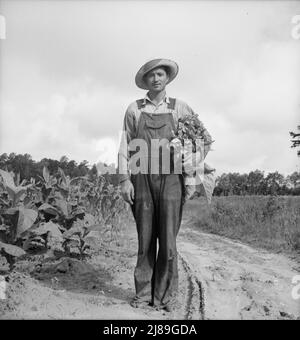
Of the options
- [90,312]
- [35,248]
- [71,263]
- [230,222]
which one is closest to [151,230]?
[90,312]

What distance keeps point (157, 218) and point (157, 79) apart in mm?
1071

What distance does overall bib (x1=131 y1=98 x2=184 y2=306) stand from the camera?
327cm

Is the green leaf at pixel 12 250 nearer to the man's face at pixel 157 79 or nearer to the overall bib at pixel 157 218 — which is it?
the overall bib at pixel 157 218

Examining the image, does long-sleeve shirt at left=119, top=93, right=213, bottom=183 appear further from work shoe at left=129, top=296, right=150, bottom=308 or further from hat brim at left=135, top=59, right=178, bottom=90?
work shoe at left=129, top=296, right=150, bottom=308

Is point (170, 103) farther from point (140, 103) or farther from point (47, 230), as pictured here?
point (47, 230)

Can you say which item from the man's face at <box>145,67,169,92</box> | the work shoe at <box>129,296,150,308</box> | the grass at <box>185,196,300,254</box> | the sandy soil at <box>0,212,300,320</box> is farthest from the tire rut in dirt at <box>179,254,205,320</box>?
the grass at <box>185,196,300,254</box>

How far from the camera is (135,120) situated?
338 cm

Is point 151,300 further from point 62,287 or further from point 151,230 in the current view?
point 62,287

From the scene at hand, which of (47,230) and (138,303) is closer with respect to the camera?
(138,303)

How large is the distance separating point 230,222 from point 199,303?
6002 mm

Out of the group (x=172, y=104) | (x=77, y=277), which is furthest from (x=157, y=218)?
(x=77, y=277)

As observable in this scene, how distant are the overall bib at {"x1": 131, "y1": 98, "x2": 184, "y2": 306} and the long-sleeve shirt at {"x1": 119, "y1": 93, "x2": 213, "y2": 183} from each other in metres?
0.05

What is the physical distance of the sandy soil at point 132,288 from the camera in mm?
3098
